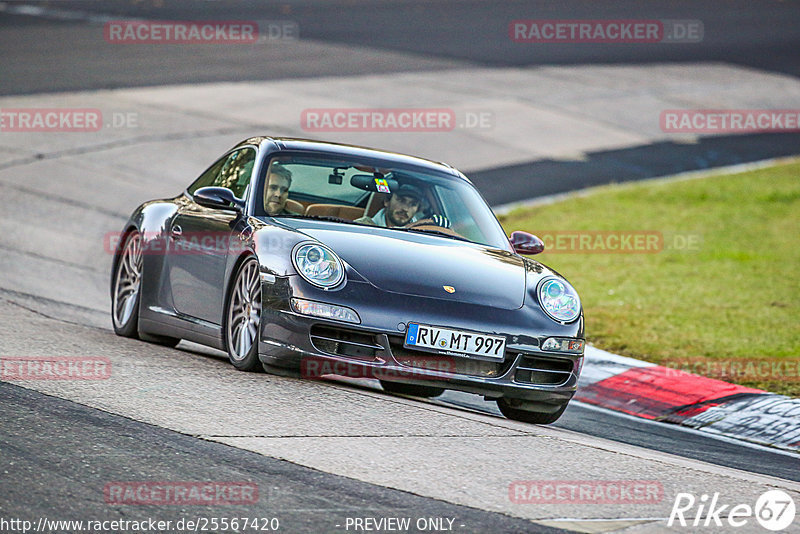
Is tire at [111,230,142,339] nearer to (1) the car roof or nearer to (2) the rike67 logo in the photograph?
(1) the car roof

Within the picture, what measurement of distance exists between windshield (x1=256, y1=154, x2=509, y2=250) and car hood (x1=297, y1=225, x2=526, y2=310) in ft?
1.03

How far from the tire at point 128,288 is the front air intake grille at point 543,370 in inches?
116

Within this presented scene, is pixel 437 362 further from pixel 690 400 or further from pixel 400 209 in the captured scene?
pixel 690 400

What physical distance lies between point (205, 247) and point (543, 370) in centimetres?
222

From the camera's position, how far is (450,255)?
283 inches

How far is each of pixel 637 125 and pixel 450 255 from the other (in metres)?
16.9

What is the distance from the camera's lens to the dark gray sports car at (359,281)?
21.5 feet

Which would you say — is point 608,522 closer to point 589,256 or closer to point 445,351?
A: point 445,351

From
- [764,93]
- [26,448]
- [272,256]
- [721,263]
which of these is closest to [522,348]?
[272,256]

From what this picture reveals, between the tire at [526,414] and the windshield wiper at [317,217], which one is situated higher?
the windshield wiper at [317,217]

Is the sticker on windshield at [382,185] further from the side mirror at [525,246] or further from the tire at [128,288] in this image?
the tire at [128,288]

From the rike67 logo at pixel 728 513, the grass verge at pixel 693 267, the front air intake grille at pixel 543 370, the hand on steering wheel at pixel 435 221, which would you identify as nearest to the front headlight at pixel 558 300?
the front air intake grille at pixel 543 370

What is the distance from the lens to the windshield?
7.64 m

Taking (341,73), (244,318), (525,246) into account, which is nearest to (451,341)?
(244,318)
